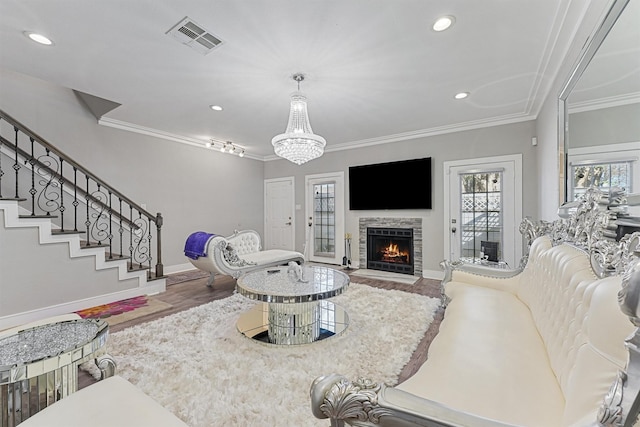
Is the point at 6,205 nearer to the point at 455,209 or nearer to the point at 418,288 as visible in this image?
the point at 418,288

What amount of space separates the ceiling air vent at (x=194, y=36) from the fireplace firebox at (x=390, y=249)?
13.2ft

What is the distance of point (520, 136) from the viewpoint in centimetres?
397

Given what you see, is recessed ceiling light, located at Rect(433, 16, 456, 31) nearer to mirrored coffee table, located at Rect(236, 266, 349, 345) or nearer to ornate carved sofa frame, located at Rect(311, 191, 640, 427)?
ornate carved sofa frame, located at Rect(311, 191, 640, 427)

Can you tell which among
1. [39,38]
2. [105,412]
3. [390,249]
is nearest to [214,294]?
[105,412]

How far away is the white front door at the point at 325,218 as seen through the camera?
5.69m

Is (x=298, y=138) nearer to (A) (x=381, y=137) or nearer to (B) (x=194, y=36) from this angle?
(B) (x=194, y=36)

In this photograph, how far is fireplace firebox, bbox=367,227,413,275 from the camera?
4942 mm

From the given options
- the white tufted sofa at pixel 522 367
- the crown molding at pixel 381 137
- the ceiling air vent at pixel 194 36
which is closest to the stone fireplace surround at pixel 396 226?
the crown molding at pixel 381 137

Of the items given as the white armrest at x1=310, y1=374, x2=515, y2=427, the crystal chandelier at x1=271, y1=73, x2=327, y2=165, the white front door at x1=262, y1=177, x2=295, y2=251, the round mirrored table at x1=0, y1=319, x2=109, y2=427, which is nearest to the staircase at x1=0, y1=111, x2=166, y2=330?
the round mirrored table at x1=0, y1=319, x2=109, y2=427

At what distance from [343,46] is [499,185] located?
3.35 meters

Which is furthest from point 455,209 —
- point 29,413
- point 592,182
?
point 29,413

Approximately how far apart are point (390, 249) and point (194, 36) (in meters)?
4.42

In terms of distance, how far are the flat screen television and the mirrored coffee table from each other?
262 centimetres

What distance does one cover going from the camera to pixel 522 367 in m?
1.22
